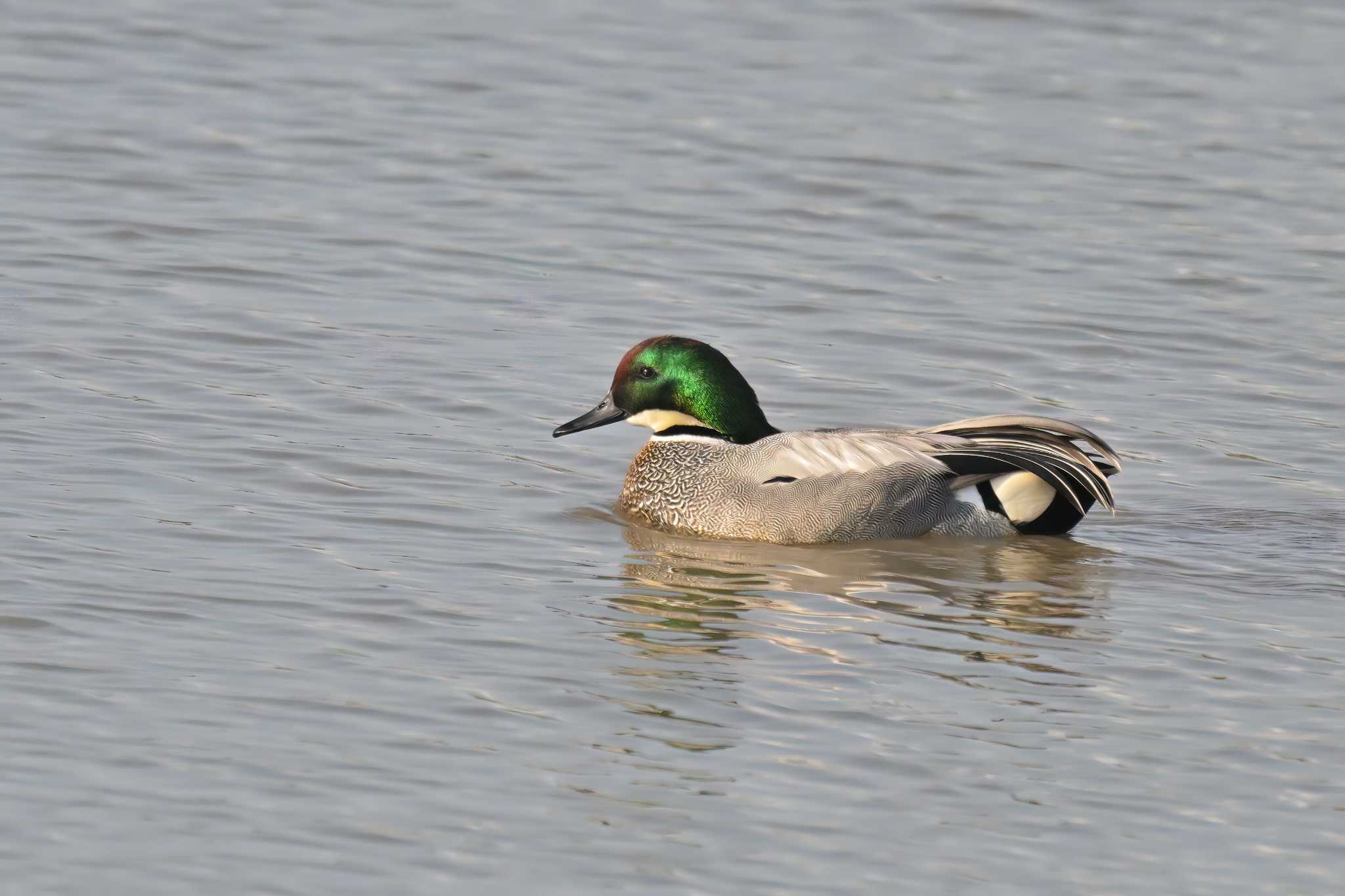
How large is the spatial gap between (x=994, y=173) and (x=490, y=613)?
8.65m

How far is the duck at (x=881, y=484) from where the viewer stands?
9.63 m

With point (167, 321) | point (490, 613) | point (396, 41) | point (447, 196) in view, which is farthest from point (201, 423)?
A: point (396, 41)

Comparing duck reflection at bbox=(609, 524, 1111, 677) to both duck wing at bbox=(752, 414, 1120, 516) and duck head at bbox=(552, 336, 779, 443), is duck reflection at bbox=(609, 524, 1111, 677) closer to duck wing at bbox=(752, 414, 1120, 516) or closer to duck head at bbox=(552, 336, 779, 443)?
duck wing at bbox=(752, 414, 1120, 516)

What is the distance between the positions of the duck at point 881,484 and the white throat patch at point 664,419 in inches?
8.2

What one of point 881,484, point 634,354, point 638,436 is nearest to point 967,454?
point 881,484

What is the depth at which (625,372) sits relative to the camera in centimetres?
1035

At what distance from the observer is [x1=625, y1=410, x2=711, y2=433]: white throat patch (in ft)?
34.3

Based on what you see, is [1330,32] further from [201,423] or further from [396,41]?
[201,423]

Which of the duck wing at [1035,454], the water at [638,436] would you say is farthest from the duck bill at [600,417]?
the duck wing at [1035,454]

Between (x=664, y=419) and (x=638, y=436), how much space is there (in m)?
1.25

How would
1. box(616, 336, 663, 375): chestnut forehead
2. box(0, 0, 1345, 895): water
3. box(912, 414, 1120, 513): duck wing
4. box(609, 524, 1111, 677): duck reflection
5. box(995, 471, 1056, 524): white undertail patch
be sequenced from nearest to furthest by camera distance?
box(0, 0, 1345, 895): water, box(609, 524, 1111, 677): duck reflection, box(912, 414, 1120, 513): duck wing, box(995, 471, 1056, 524): white undertail patch, box(616, 336, 663, 375): chestnut forehead

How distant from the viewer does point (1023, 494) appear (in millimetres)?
9836

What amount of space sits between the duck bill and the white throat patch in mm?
68

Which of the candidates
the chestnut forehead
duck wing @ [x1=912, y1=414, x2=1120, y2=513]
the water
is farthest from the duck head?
duck wing @ [x1=912, y1=414, x2=1120, y2=513]
